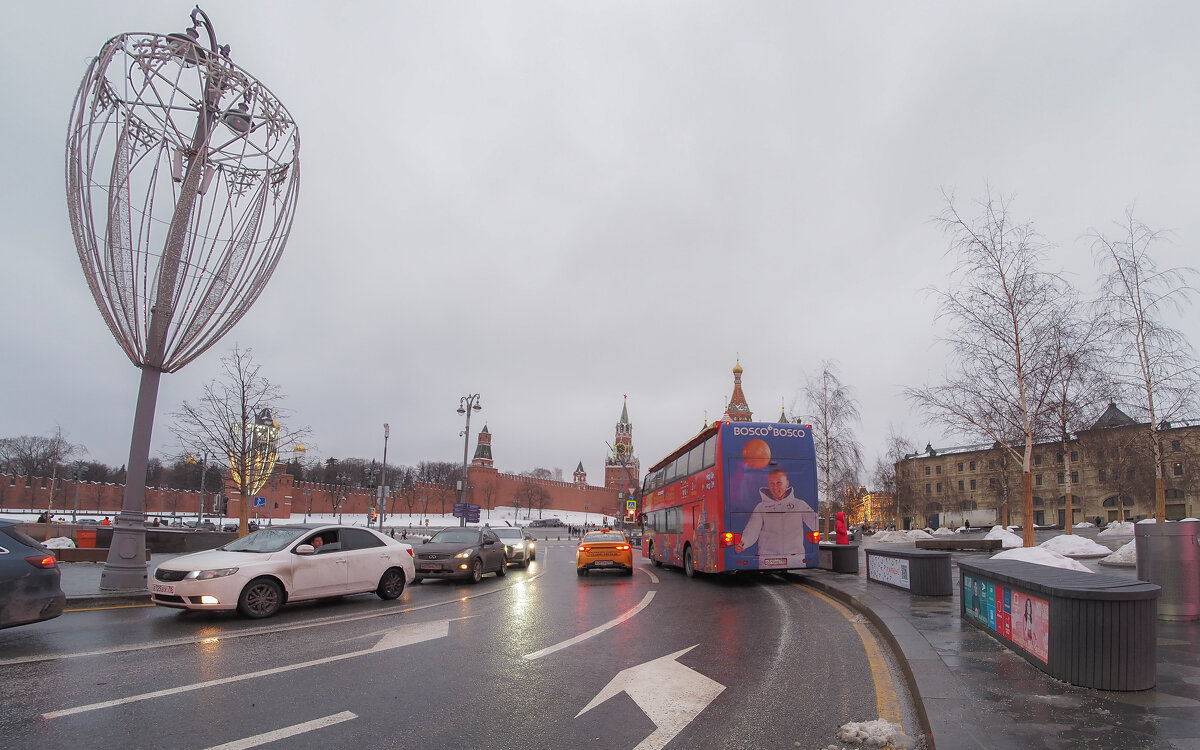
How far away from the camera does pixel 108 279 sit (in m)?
12.5

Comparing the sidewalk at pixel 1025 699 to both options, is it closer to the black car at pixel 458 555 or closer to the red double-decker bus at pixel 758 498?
the red double-decker bus at pixel 758 498

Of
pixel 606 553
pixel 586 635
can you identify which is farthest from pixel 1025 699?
pixel 606 553

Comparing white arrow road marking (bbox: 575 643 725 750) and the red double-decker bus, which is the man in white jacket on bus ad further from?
white arrow road marking (bbox: 575 643 725 750)

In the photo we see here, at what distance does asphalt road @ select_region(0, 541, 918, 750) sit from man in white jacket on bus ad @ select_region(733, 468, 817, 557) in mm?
4739

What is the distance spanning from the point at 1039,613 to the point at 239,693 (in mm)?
7132

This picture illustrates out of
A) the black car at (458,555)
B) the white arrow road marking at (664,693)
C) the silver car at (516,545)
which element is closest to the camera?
the white arrow road marking at (664,693)

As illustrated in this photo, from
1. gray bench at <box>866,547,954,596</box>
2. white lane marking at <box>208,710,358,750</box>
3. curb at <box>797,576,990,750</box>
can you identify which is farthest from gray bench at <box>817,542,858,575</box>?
white lane marking at <box>208,710,358,750</box>

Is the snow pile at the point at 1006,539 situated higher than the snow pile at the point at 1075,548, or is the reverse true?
the snow pile at the point at 1075,548

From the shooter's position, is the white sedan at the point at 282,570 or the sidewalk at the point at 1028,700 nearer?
the sidewalk at the point at 1028,700

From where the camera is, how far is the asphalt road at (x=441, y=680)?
4.80 meters

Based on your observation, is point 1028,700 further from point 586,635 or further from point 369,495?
point 369,495

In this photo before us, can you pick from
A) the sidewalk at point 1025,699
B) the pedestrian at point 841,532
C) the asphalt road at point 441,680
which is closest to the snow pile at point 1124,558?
the pedestrian at point 841,532

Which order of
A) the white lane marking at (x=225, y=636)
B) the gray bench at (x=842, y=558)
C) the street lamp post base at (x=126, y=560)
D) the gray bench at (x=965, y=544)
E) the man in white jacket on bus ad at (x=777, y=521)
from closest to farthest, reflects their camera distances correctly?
the white lane marking at (x=225, y=636)
the street lamp post base at (x=126, y=560)
the man in white jacket on bus ad at (x=777, y=521)
the gray bench at (x=842, y=558)
the gray bench at (x=965, y=544)

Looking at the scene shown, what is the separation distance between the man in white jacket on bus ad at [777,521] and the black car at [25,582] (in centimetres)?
1256
